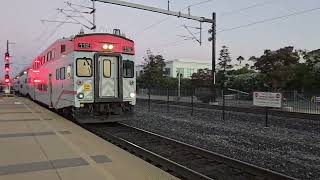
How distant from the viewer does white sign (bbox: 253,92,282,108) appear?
18.7 meters

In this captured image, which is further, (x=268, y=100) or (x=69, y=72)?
(x=268, y=100)

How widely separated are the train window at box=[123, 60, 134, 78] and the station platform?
3.84 meters

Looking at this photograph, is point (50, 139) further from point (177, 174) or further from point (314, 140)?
point (314, 140)

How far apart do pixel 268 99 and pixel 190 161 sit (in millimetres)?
10282

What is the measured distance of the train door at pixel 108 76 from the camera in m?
16.2

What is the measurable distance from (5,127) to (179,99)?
2139cm

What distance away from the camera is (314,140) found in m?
14.1

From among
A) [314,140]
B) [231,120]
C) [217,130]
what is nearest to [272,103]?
[231,120]

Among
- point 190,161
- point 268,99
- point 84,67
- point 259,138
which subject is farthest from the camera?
point 268,99

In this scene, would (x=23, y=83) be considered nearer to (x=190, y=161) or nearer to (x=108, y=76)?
(x=108, y=76)

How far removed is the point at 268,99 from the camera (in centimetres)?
1927

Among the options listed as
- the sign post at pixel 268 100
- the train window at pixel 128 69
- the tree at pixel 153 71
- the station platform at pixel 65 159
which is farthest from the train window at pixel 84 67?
the tree at pixel 153 71

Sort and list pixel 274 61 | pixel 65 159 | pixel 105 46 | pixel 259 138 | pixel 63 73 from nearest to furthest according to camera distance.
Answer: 1. pixel 65 159
2. pixel 259 138
3. pixel 105 46
4. pixel 63 73
5. pixel 274 61

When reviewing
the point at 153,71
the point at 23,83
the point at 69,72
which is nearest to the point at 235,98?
the point at 69,72
